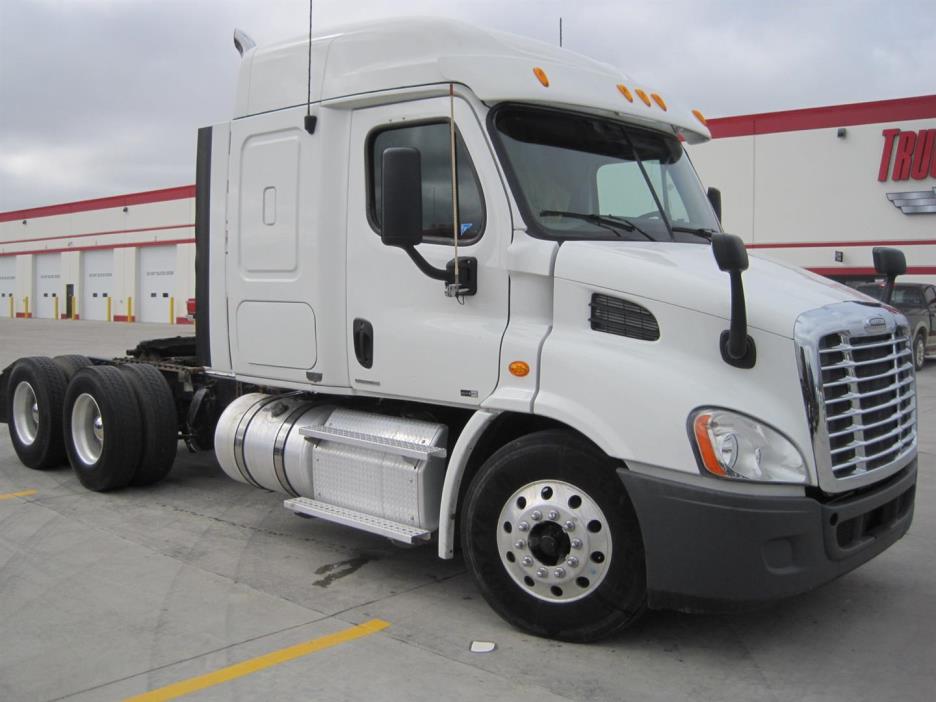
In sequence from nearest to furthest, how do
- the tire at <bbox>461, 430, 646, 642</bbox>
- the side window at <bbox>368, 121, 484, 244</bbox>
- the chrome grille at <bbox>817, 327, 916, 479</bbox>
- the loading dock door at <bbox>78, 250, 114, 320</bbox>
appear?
1. the chrome grille at <bbox>817, 327, 916, 479</bbox>
2. the tire at <bbox>461, 430, 646, 642</bbox>
3. the side window at <bbox>368, 121, 484, 244</bbox>
4. the loading dock door at <bbox>78, 250, 114, 320</bbox>

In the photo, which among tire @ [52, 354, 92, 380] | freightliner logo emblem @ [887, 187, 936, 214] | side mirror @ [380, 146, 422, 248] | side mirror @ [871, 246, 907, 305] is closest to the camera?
side mirror @ [380, 146, 422, 248]

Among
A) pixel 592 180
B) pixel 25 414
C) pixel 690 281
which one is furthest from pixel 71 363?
pixel 690 281

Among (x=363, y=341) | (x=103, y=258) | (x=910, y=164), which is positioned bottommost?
(x=363, y=341)

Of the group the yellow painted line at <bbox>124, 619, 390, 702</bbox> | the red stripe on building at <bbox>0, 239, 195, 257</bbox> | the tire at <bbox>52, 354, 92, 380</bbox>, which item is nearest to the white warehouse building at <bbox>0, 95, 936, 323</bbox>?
the tire at <bbox>52, 354, 92, 380</bbox>

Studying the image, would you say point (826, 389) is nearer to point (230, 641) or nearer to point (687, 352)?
point (687, 352)

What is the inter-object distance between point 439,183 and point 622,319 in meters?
1.36

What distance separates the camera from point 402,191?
432 cm

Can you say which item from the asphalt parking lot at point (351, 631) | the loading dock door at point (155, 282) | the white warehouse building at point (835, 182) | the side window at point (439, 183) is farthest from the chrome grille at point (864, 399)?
the loading dock door at point (155, 282)

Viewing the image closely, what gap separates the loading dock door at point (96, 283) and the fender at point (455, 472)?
47.2 m

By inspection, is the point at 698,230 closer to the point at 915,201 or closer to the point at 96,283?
the point at 915,201

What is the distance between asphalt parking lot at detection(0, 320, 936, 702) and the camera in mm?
3912

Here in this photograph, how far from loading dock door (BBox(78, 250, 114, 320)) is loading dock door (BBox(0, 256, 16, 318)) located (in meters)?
9.32

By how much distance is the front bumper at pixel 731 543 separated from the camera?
3795 mm

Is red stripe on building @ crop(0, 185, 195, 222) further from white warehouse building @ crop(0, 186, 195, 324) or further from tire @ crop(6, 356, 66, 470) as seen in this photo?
tire @ crop(6, 356, 66, 470)
